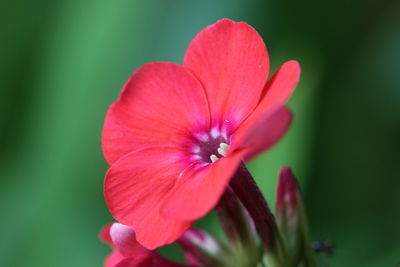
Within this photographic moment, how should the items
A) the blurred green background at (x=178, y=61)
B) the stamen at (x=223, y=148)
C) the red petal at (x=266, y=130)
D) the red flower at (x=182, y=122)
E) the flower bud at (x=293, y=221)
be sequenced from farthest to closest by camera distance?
the blurred green background at (x=178, y=61)
the flower bud at (x=293, y=221)
the stamen at (x=223, y=148)
the red flower at (x=182, y=122)
the red petal at (x=266, y=130)

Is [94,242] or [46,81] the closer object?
[94,242]

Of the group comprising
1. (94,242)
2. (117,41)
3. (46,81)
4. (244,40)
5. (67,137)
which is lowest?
(94,242)

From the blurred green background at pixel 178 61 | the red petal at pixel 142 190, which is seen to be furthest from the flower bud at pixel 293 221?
the blurred green background at pixel 178 61

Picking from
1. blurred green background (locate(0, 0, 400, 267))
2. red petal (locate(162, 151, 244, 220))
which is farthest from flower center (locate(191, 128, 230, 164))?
blurred green background (locate(0, 0, 400, 267))

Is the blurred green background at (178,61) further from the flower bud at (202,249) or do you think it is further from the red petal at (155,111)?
the red petal at (155,111)

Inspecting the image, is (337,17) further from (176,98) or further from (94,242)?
(176,98)

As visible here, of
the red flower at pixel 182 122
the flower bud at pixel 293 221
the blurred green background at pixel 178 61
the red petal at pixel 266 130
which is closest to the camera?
the red petal at pixel 266 130

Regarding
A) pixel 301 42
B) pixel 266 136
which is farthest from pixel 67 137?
pixel 266 136

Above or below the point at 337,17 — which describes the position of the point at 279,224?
below
